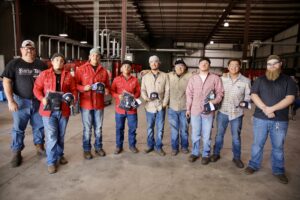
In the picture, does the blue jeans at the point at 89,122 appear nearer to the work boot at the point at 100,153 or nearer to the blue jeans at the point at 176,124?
the work boot at the point at 100,153

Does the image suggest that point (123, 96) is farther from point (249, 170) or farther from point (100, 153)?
point (249, 170)

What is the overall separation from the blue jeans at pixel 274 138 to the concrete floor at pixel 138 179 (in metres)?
0.20

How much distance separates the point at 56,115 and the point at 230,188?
7.70ft

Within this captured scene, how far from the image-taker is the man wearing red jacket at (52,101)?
119 inches

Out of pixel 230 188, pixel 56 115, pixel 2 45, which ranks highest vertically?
pixel 2 45

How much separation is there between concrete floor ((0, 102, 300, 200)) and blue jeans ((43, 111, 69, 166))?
21 cm

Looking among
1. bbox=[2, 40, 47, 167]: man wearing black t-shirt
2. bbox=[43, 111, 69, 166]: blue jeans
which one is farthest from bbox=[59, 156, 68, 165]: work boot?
bbox=[2, 40, 47, 167]: man wearing black t-shirt

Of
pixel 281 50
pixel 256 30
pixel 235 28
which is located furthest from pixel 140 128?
pixel 281 50

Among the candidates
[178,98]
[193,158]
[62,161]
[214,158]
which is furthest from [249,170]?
[62,161]

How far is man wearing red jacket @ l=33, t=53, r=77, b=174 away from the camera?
3.02 meters

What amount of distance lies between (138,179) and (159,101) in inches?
49.7

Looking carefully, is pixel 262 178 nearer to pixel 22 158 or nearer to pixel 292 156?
pixel 292 156

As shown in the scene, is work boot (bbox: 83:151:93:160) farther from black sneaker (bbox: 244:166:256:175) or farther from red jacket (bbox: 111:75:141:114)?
black sneaker (bbox: 244:166:256:175)

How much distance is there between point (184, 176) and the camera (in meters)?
3.10
